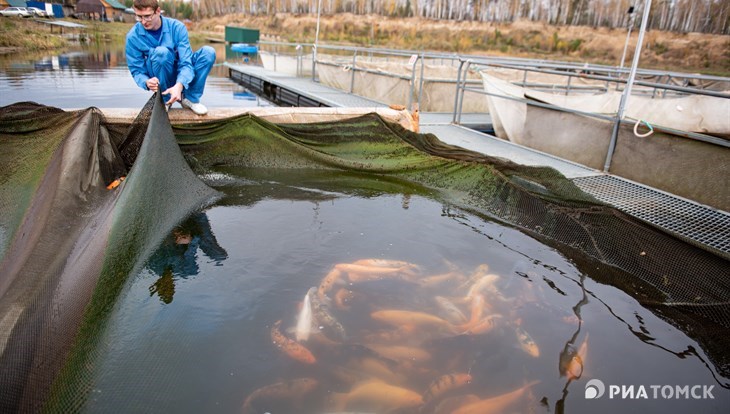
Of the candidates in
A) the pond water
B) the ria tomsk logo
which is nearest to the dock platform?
the pond water

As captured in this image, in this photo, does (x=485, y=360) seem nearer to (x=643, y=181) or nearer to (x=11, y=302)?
(x=11, y=302)

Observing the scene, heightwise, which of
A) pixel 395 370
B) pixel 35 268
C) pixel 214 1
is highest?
pixel 214 1

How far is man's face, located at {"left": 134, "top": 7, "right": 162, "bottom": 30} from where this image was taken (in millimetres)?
4539

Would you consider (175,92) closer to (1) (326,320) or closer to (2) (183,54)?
(2) (183,54)

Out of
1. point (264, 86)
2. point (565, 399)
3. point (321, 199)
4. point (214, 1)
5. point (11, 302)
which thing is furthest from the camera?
point (214, 1)

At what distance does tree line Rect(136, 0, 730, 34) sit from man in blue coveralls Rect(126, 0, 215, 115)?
21326mm

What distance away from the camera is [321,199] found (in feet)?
15.6

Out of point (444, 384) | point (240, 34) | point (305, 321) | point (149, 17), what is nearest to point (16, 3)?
point (240, 34)

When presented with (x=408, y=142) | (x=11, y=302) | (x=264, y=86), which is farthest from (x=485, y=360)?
(x=264, y=86)

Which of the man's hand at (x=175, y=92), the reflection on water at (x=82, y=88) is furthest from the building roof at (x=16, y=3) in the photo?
the man's hand at (x=175, y=92)

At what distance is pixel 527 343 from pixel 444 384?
2.20 feet

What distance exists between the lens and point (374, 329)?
2.77 m

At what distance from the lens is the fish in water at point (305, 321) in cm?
267

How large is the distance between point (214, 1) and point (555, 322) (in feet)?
280
